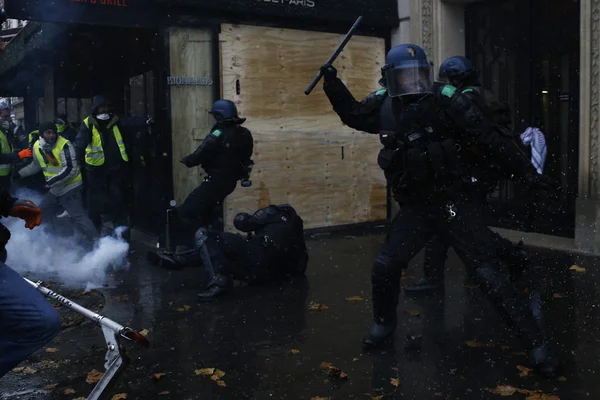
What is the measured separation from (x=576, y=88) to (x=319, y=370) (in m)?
6.05

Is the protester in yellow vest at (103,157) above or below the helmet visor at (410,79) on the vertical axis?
below

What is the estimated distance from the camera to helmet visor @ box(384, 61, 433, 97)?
445 centimetres

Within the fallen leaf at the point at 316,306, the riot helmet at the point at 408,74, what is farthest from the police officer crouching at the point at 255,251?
the riot helmet at the point at 408,74

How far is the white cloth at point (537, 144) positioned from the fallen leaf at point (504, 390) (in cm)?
522

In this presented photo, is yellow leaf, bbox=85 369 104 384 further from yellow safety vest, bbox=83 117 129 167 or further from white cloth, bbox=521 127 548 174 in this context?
white cloth, bbox=521 127 548 174

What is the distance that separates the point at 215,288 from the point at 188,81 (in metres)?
3.63

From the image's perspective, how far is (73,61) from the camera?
12812 millimetres

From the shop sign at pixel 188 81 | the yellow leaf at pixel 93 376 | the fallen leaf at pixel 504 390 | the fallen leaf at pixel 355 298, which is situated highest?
the shop sign at pixel 188 81

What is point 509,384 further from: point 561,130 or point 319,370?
point 561,130

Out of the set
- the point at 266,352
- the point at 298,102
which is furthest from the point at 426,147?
the point at 298,102

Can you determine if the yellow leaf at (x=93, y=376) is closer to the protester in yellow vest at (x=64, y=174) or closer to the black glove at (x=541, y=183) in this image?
the black glove at (x=541, y=183)

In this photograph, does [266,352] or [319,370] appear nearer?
[319,370]

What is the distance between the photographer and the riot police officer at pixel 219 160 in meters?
7.73

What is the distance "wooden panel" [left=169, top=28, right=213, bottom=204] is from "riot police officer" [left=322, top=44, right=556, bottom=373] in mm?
5015
